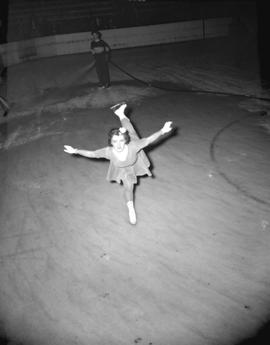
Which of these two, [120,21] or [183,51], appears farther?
[120,21]

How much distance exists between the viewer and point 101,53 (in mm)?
10938

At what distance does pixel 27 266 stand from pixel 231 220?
3.41 meters

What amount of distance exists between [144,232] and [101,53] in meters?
8.49

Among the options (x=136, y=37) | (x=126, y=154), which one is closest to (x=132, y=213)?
(x=126, y=154)

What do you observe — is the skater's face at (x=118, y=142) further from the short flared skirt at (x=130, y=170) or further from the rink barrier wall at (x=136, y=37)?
the rink barrier wall at (x=136, y=37)

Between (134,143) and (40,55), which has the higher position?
(40,55)

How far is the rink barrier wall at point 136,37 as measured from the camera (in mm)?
18844

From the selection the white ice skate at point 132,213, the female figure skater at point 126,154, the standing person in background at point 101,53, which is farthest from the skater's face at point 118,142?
the standing person in background at point 101,53

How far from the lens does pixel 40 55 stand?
18.7 meters

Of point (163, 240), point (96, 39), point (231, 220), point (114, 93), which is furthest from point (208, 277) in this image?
point (96, 39)

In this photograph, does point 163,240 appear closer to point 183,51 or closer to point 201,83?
point 201,83

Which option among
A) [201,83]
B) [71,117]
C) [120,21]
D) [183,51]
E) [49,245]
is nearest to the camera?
[49,245]

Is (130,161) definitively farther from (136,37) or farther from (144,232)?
(136,37)

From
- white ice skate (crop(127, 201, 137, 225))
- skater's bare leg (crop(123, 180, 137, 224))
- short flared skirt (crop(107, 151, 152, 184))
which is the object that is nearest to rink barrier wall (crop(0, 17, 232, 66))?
short flared skirt (crop(107, 151, 152, 184))
